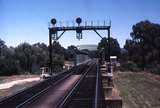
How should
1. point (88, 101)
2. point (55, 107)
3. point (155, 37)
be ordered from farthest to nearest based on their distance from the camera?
point (155, 37) < point (88, 101) < point (55, 107)

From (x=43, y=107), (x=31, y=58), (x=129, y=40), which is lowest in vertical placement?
(x=43, y=107)

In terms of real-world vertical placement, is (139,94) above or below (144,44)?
below

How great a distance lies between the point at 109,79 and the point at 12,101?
39.1ft

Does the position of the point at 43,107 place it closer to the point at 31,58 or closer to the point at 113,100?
the point at 113,100

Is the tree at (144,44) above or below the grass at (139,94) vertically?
above

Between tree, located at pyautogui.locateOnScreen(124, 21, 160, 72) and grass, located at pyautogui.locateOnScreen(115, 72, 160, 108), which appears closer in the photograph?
grass, located at pyautogui.locateOnScreen(115, 72, 160, 108)

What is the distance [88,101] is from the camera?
21.0 m

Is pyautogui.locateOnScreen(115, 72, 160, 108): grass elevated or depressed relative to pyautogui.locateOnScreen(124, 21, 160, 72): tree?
depressed

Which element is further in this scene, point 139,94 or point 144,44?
point 144,44

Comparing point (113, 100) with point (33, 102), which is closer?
point (113, 100)

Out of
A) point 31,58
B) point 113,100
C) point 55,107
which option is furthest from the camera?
point 31,58

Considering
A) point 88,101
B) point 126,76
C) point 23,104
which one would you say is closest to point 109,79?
point 88,101

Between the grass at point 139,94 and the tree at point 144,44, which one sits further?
the tree at point 144,44

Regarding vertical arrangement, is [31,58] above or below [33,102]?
above
